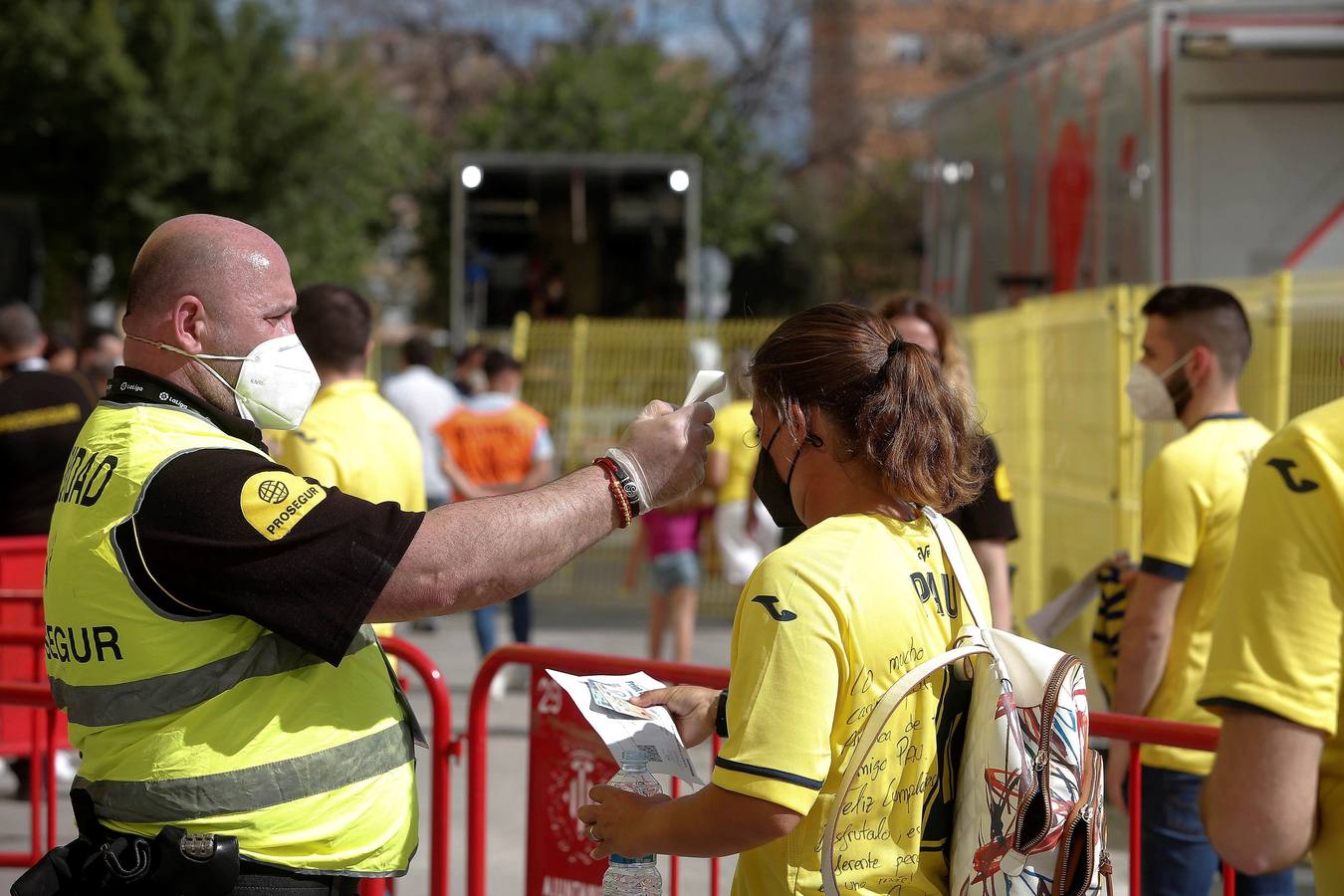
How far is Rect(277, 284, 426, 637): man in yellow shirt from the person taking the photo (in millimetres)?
4477

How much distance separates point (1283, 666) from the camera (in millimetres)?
1820

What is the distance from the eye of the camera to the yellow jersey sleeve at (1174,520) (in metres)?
3.86

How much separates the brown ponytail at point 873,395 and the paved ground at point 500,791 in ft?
10.7

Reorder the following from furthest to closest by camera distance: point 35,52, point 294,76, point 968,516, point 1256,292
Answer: point 294,76 → point 35,52 → point 1256,292 → point 968,516

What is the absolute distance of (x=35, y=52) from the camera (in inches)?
813

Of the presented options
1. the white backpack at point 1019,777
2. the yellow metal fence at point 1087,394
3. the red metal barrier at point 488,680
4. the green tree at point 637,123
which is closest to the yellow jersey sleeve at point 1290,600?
the white backpack at point 1019,777

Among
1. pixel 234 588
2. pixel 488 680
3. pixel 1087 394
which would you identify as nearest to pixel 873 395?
pixel 234 588

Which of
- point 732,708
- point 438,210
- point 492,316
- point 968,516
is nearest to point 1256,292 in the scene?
point 968,516

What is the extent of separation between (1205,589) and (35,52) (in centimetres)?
2030

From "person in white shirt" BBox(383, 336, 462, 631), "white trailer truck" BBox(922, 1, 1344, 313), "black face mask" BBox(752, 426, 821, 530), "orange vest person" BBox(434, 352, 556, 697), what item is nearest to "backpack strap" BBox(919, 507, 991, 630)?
"black face mask" BBox(752, 426, 821, 530)

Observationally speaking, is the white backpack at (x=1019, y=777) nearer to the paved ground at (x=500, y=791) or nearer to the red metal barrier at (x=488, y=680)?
the red metal barrier at (x=488, y=680)

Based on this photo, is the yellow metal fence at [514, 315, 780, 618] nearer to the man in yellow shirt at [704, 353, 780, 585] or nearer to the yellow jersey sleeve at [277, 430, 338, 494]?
the man in yellow shirt at [704, 353, 780, 585]

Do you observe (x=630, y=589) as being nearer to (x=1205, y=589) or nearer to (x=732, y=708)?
(x=1205, y=589)

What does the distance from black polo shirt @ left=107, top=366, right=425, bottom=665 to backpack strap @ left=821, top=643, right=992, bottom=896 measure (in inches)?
28.8
